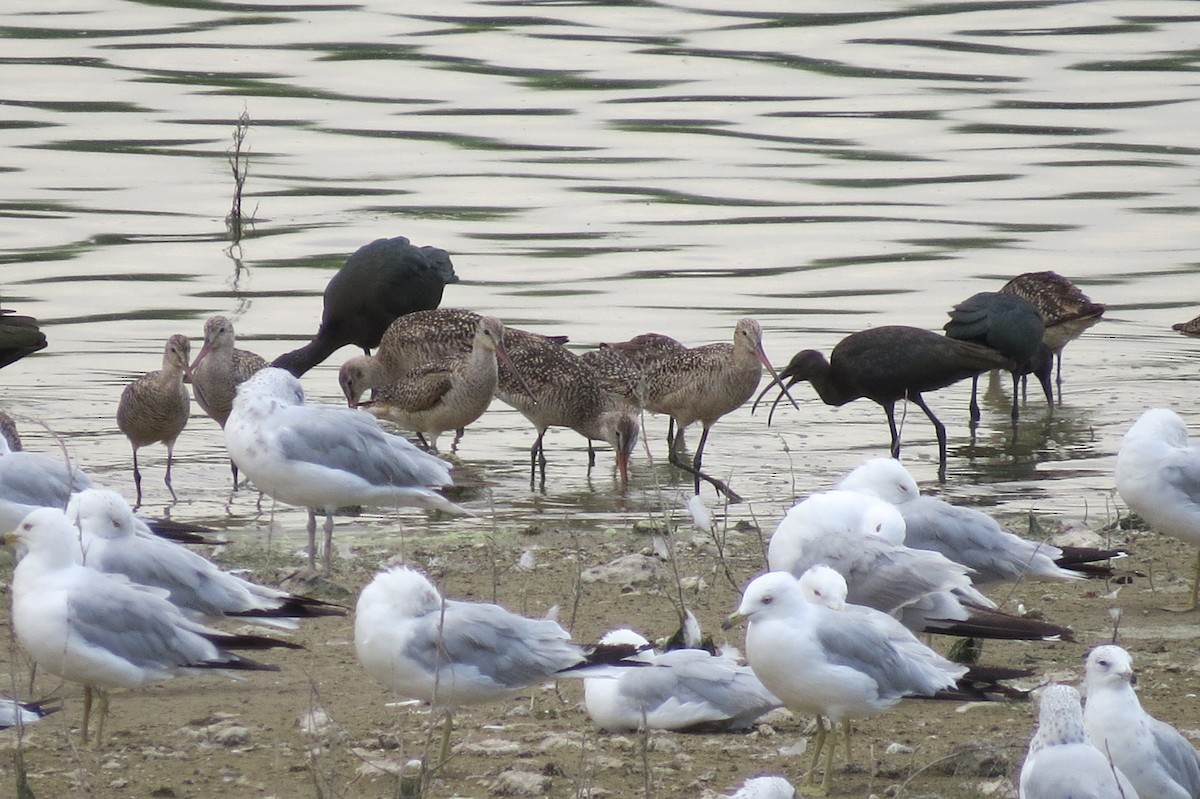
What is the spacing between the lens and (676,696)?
6.76 metres

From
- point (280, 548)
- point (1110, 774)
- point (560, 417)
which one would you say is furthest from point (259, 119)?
point (1110, 774)

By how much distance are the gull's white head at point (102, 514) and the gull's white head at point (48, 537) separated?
0.43 meters

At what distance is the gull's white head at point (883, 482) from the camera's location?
8.23m

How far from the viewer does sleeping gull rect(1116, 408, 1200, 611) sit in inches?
334

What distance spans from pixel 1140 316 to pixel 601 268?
4319 mm

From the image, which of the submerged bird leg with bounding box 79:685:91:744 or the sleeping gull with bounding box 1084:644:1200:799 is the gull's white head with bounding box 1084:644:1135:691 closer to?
the sleeping gull with bounding box 1084:644:1200:799

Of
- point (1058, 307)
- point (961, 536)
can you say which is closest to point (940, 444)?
point (1058, 307)

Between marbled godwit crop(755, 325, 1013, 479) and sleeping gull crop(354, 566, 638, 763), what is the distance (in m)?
6.19

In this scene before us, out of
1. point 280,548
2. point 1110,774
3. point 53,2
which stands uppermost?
point 53,2

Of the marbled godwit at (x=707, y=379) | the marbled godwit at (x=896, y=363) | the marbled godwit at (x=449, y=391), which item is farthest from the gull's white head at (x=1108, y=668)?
the marbled godwit at (x=449, y=391)

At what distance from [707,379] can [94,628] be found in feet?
20.5

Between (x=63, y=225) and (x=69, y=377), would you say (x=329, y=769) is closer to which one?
(x=69, y=377)

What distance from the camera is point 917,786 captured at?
6.20 metres

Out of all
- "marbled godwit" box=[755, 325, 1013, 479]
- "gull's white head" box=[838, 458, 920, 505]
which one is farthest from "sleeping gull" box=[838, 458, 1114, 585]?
"marbled godwit" box=[755, 325, 1013, 479]
